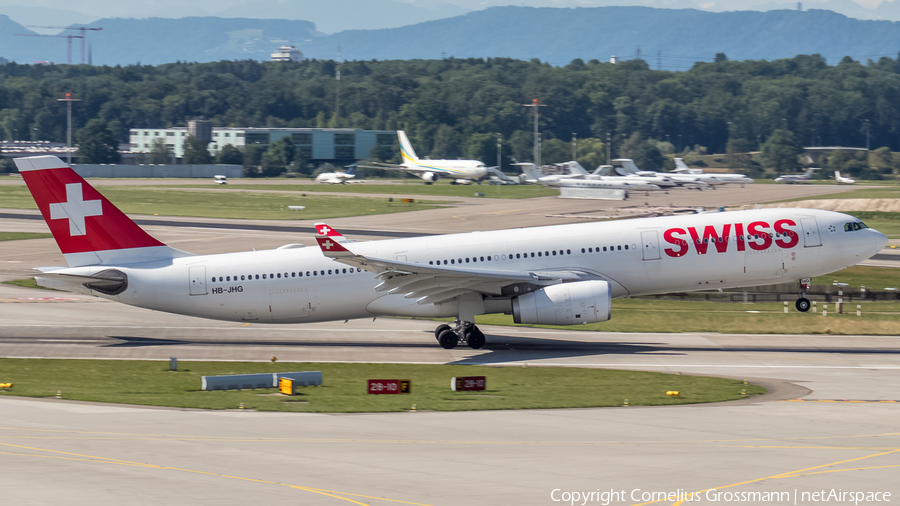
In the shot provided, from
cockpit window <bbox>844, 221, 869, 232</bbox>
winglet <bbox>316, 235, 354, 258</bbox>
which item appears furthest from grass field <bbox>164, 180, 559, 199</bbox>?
winglet <bbox>316, 235, 354, 258</bbox>

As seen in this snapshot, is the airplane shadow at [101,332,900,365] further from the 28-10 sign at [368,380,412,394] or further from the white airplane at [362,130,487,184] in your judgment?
the white airplane at [362,130,487,184]

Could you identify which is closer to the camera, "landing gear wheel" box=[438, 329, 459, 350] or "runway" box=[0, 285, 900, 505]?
"runway" box=[0, 285, 900, 505]

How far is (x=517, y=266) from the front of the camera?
127 ft

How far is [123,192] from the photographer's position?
137 m

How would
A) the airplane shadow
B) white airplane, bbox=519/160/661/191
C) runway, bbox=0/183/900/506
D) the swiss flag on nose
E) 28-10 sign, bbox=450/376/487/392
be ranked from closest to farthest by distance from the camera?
runway, bbox=0/183/900/506 < 28-10 sign, bbox=450/376/487/392 < the airplane shadow < the swiss flag on nose < white airplane, bbox=519/160/661/191

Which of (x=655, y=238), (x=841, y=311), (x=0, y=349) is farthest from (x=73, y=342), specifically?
(x=841, y=311)

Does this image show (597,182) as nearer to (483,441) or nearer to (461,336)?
(461,336)

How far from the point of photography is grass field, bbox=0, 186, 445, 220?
10594 centimetres

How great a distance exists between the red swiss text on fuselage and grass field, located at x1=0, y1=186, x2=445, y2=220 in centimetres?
6681

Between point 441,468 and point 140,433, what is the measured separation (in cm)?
805

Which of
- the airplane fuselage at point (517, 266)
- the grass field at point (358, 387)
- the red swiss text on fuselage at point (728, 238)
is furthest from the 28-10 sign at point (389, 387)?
the red swiss text on fuselage at point (728, 238)

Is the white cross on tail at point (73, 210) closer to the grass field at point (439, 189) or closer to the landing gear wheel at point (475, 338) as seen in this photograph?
the landing gear wheel at point (475, 338)

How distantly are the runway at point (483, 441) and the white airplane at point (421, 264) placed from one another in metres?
1.87

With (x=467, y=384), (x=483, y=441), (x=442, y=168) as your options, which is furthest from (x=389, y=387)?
(x=442, y=168)
